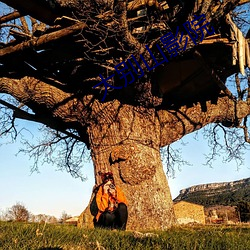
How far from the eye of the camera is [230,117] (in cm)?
881

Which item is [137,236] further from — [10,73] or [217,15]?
[10,73]

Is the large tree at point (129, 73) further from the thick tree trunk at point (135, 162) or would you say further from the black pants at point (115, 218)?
the black pants at point (115, 218)

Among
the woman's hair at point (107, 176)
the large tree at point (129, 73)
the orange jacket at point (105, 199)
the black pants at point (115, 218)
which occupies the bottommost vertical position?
the black pants at point (115, 218)

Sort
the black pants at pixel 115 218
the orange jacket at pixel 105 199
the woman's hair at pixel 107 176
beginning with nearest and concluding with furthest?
the black pants at pixel 115 218
the orange jacket at pixel 105 199
the woman's hair at pixel 107 176

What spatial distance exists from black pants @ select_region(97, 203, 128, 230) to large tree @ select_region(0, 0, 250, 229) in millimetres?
569

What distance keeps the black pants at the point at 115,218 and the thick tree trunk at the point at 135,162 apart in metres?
0.56

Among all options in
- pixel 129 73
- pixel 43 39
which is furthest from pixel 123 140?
pixel 43 39

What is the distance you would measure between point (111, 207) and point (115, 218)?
217mm

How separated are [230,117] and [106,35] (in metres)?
4.69

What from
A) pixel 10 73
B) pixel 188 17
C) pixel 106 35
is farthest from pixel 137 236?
pixel 10 73

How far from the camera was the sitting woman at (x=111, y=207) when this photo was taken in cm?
586

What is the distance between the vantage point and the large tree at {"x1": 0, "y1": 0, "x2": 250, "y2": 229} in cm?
568

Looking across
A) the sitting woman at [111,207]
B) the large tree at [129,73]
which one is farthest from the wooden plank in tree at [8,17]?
the sitting woman at [111,207]

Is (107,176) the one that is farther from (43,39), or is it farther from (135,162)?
(43,39)
